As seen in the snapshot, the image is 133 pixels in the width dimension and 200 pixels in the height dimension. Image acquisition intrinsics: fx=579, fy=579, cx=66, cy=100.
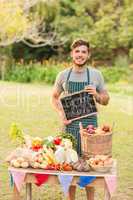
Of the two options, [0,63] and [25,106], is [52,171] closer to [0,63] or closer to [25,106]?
[25,106]

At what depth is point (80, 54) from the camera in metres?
4.95

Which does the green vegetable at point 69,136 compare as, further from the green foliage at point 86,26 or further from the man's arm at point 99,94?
the green foliage at point 86,26

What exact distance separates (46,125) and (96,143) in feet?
22.7

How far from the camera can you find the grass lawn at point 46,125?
6402mm

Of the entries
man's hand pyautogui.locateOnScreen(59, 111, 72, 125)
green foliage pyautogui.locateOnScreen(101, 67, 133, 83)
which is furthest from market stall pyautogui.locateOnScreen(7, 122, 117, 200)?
green foliage pyautogui.locateOnScreen(101, 67, 133, 83)

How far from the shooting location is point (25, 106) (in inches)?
587

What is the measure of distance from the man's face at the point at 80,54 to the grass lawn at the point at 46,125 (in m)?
0.95

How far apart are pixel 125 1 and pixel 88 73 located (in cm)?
2552

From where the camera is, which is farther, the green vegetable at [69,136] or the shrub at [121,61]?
the shrub at [121,61]

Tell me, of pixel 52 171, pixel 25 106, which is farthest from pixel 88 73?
pixel 25 106

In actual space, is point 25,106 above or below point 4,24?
below

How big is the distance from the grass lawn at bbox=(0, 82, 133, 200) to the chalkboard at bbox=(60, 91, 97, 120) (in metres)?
0.66

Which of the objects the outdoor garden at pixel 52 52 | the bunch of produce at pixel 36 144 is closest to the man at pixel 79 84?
the bunch of produce at pixel 36 144

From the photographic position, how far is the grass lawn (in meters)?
6.40
